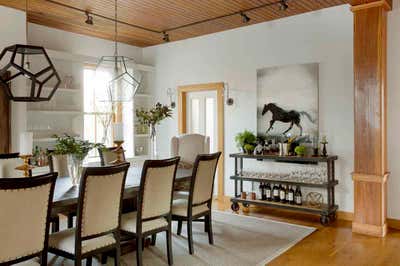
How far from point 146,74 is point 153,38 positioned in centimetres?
83

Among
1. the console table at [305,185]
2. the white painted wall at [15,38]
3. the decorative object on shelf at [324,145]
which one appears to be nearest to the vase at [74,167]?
the white painted wall at [15,38]

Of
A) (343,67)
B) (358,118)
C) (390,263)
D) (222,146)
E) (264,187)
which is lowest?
(390,263)

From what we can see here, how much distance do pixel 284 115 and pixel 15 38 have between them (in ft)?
13.0

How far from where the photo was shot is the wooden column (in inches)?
162

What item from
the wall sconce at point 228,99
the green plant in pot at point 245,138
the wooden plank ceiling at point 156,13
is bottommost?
the green plant in pot at point 245,138

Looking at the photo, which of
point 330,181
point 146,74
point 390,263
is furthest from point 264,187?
point 146,74

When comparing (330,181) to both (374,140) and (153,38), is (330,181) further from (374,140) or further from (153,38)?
(153,38)

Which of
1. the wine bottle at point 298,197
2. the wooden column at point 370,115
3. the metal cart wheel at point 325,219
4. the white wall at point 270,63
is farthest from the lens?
the wine bottle at point 298,197

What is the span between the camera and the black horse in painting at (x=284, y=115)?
518 cm

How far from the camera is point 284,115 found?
17.4 feet

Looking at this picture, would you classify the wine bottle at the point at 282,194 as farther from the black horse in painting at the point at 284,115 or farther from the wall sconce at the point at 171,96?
the wall sconce at the point at 171,96

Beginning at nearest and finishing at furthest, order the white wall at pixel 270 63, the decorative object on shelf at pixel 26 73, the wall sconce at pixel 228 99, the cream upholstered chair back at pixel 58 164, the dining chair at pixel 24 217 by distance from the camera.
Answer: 1. the dining chair at pixel 24 217
2. the decorative object on shelf at pixel 26 73
3. the cream upholstered chair back at pixel 58 164
4. the white wall at pixel 270 63
5. the wall sconce at pixel 228 99

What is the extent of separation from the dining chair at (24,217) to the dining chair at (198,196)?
1.50 metres

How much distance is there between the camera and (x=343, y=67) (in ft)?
15.9
